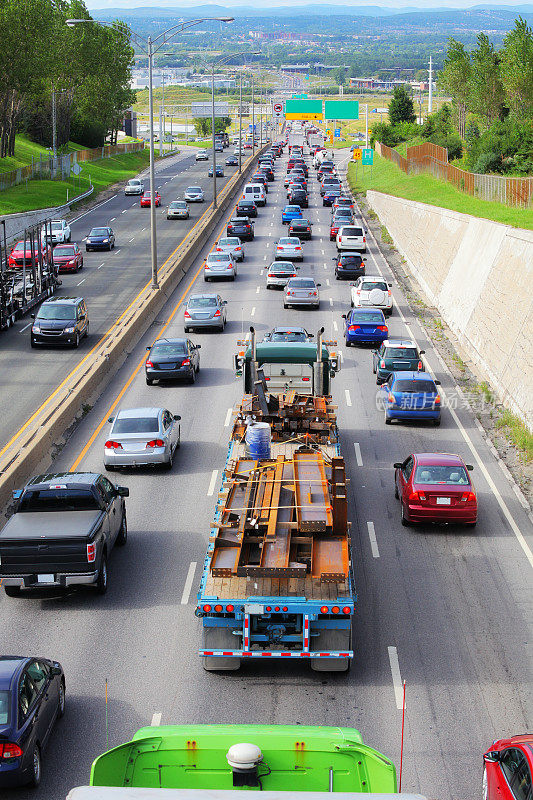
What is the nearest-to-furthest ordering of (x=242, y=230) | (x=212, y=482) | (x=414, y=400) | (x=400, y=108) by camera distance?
(x=212, y=482) → (x=414, y=400) → (x=242, y=230) → (x=400, y=108)

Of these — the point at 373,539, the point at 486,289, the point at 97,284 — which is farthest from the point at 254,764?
the point at 97,284

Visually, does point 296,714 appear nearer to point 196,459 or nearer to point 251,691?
point 251,691

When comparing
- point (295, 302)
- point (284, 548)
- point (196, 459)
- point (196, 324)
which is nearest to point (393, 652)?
point (284, 548)

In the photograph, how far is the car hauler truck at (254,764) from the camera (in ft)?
27.4

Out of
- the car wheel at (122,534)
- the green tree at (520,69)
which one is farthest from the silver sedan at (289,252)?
the car wheel at (122,534)

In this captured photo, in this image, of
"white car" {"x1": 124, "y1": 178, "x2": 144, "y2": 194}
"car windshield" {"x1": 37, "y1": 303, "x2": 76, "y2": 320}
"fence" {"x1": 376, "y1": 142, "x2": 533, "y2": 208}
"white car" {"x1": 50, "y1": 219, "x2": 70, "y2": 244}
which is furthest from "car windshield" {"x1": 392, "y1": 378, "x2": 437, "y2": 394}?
"white car" {"x1": 124, "y1": 178, "x2": 144, "y2": 194}

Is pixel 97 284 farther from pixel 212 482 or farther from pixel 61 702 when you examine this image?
pixel 61 702

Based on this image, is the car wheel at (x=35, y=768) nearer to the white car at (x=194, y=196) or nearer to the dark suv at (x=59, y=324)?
the dark suv at (x=59, y=324)

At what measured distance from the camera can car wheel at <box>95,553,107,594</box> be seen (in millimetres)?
18203

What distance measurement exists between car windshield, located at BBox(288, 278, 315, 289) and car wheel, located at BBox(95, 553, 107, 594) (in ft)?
96.9

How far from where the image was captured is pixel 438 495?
21.7 metres

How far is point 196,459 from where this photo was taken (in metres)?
26.6

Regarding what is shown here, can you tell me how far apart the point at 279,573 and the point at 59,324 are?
2567cm

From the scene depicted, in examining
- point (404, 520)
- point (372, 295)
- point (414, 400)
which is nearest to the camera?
point (404, 520)
